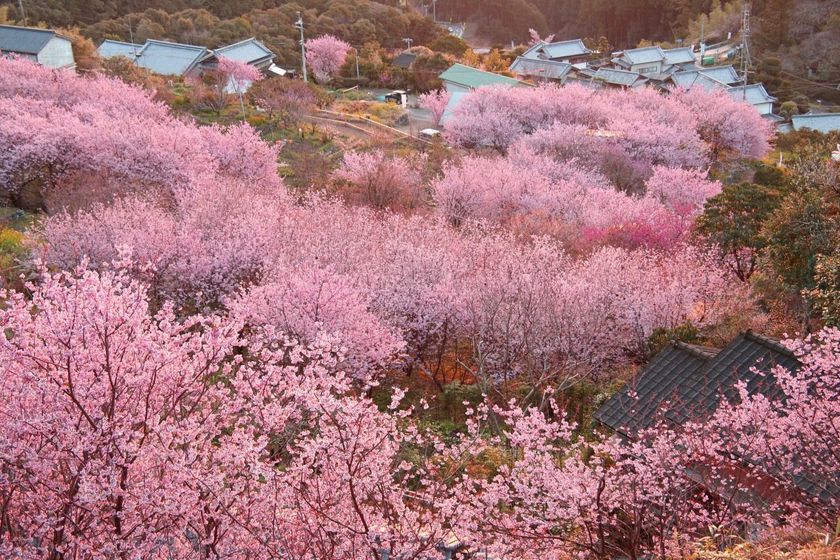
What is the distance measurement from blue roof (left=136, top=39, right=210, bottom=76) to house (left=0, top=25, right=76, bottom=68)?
7.23 m

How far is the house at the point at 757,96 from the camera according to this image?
169ft

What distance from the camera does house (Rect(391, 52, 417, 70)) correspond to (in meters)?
55.2

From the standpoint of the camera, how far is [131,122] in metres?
24.4

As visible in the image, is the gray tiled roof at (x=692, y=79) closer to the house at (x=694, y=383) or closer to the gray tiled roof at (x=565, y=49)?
the gray tiled roof at (x=565, y=49)

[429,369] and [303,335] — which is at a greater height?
[303,335]

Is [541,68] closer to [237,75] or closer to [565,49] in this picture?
[565,49]

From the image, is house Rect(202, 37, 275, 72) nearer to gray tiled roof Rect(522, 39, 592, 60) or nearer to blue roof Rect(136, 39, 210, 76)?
blue roof Rect(136, 39, 210, 76)

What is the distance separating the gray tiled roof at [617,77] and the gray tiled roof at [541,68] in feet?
8.60

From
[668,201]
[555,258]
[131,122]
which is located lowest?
[668,201]

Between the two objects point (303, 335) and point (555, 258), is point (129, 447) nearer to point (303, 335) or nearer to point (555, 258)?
point (303, 335)

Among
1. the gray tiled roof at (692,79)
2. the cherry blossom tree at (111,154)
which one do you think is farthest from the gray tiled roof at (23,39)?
the gray tiled roof at (692,79)

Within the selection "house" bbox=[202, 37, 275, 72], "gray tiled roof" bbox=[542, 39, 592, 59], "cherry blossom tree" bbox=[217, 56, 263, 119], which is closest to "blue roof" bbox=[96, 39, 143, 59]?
"house" bbox=[202, 37, 275, 72]

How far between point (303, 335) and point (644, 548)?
298 inches

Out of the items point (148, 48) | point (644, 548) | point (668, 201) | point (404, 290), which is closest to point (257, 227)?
point (404, 290)
